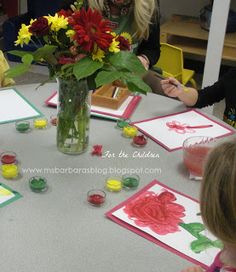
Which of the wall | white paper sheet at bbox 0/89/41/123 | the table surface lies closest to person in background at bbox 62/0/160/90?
white paper sheet at bbox 0/89/41/123

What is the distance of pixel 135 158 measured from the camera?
1278 millimetres

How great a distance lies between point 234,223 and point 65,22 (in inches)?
26.2

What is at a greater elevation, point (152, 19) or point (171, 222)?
point (152, 19)

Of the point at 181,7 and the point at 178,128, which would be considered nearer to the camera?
the point at 178,128

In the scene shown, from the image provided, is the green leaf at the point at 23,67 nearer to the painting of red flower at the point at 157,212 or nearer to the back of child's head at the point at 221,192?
the painting of red flower at the point at 157,212

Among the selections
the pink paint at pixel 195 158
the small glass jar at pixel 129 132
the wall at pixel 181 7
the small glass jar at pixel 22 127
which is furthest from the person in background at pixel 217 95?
the wall at pixel 181 7

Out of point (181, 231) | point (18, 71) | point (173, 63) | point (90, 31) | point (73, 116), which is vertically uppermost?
point (90, 31)

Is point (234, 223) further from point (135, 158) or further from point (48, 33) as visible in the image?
point (48, 33)

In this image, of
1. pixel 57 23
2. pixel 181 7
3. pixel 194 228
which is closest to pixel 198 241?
pixel 194 228

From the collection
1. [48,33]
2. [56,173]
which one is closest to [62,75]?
[48,33]

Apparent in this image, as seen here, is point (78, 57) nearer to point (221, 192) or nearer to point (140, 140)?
point (140, 140)

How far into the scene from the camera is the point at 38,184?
1.10m

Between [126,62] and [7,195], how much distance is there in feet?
1.45

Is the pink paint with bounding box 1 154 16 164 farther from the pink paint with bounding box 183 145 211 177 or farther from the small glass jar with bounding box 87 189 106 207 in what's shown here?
the pink paint with bounding box 183 145 211 177
